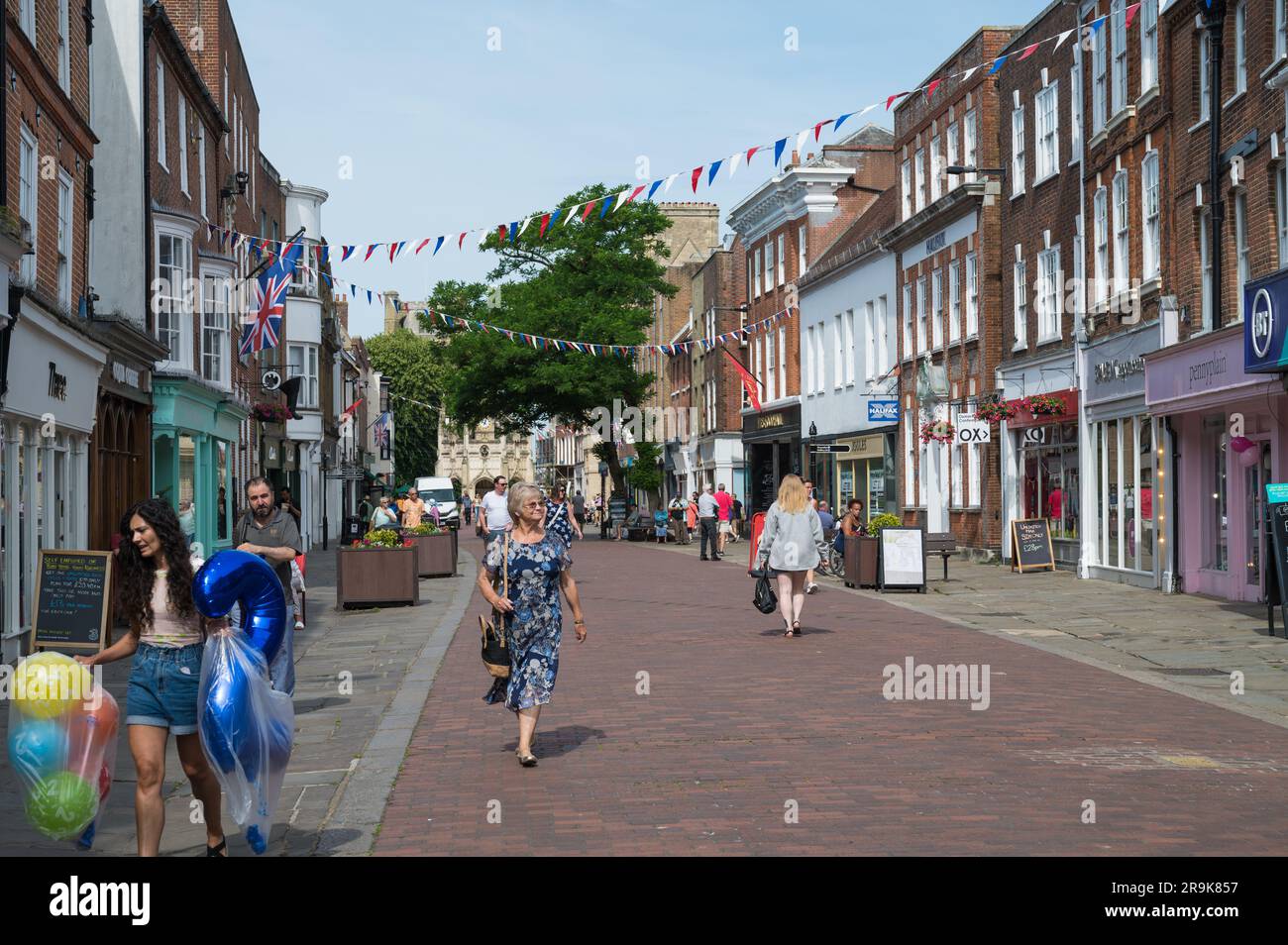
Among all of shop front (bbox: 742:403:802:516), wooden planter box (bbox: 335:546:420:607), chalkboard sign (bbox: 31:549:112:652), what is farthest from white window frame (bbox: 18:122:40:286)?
shop front (bbox: 742:403:802:516)

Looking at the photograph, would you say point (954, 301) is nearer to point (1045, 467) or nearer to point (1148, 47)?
point (1045, 467)

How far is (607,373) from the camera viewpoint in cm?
5816

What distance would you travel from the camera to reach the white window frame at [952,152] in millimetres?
36475

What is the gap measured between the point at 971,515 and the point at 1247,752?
2543 cm

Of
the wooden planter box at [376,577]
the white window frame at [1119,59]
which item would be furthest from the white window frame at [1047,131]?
the wooden planter box at [376,577]

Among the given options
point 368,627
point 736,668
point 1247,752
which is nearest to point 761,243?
point 368,627

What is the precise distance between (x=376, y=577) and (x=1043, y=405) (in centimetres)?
1358

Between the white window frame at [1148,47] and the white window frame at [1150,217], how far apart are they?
1197 mm

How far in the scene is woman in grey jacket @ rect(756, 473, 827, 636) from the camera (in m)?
16.6

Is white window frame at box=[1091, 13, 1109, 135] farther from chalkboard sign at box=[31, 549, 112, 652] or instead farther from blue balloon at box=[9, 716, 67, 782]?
blue balloon at box=[9, 716, 67, 782]

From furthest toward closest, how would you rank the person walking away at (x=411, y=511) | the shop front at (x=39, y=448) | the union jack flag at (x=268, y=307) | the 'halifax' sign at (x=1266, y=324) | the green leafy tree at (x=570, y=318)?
1. the green leafy tree at (x=570, y=318)
2. the person walking away at (x=411, y=511)
3. the union jack flag at (x=268, y=307)
4. the 'halifax' sign at (x=1266, y=324)
5. the shop front at (x=39, y=448)

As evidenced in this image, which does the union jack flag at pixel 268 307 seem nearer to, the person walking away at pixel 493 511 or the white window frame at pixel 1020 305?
the person walking away at pixel 493 511

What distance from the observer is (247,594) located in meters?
6.56

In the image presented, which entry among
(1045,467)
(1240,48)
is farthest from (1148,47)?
(1045,467)
